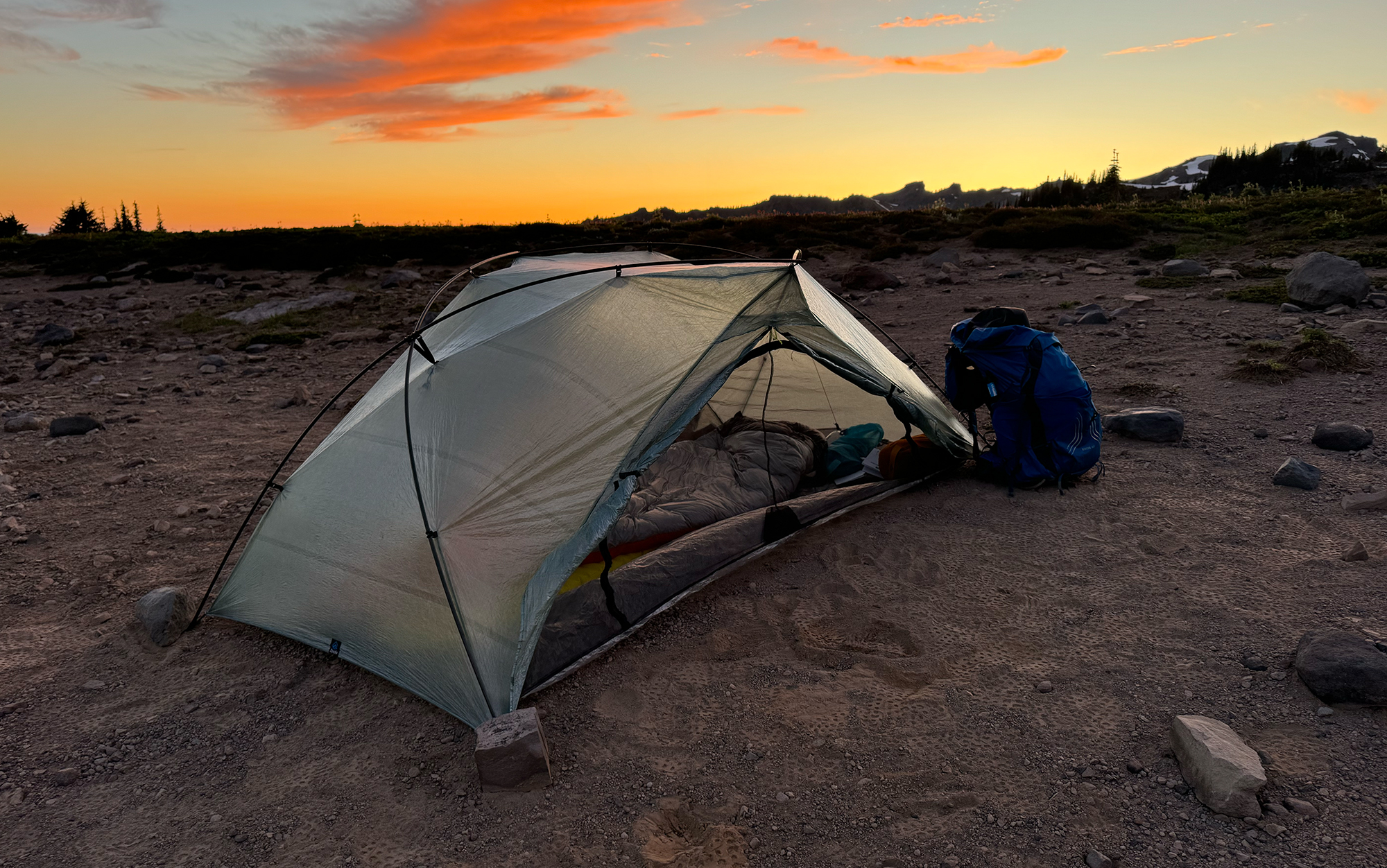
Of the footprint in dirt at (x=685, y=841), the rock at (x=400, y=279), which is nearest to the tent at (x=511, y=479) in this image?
the footprint in dirt at (x=685, y=841)

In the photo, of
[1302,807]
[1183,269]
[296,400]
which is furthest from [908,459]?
[1183,269]

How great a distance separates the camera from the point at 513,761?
3480 millimetres

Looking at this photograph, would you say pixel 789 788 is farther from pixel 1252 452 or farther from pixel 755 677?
pixel 1252 452

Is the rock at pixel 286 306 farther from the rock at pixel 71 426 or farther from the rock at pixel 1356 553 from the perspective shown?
the rock at pixel 1356 553

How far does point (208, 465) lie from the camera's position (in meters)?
7.65

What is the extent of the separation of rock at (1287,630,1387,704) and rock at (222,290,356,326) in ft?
51.0

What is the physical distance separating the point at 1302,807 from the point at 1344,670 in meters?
0.90

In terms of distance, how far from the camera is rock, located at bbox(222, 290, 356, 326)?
14.9 m

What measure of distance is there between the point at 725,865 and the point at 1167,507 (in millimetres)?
4343

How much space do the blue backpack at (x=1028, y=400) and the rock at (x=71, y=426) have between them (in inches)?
349

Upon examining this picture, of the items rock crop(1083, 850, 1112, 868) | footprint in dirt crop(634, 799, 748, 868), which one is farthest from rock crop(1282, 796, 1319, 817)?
footprint in dirt crop(634, 799, 748, 868)

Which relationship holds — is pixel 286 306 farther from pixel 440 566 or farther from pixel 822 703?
pixel 822 703

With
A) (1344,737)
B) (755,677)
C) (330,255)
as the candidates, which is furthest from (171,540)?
(330,255)

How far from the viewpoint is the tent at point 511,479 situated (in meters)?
4.19
